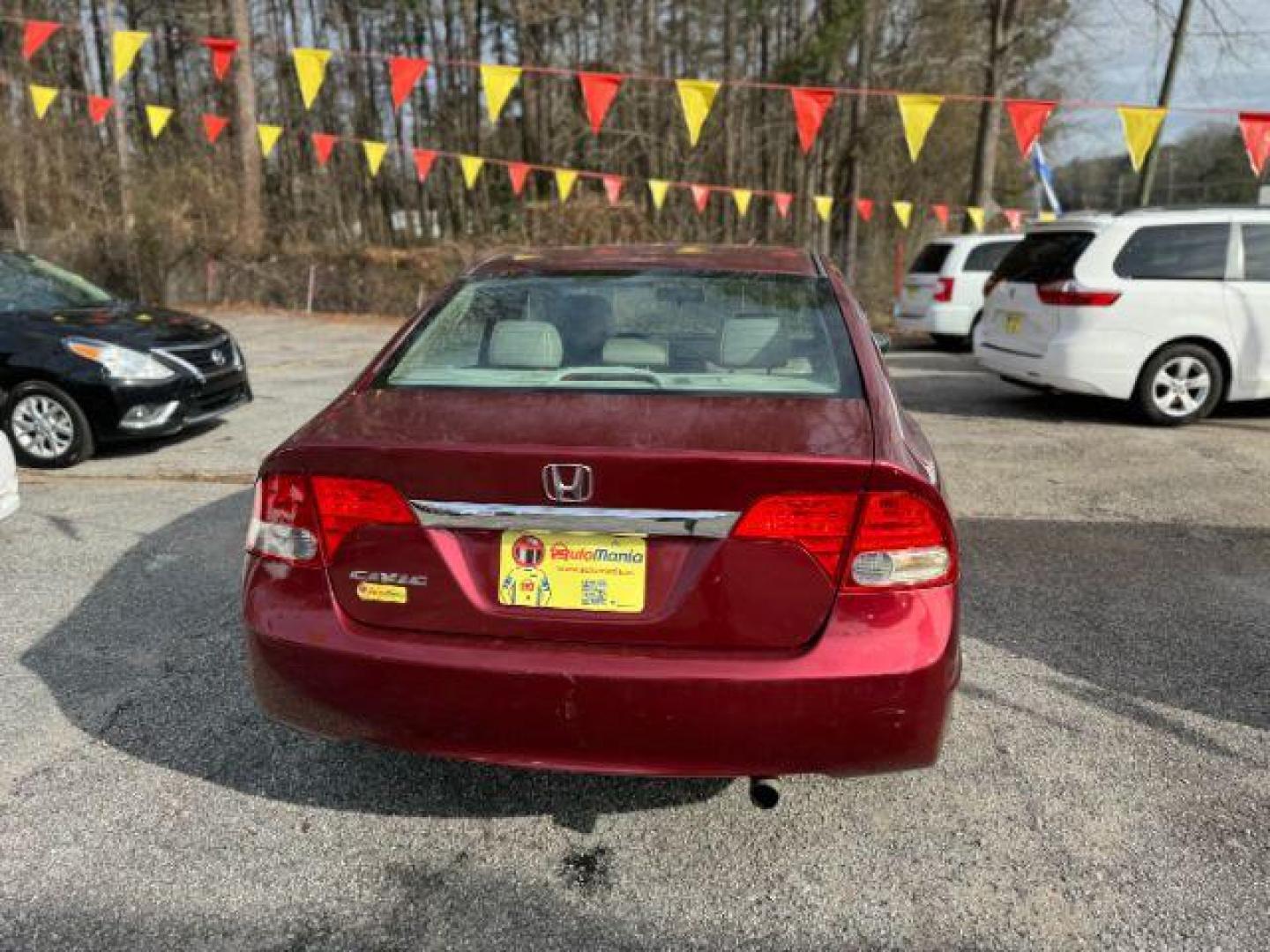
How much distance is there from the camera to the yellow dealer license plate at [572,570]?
7.00 feet

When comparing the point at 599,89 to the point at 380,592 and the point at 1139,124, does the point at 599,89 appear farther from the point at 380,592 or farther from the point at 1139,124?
the point at 380,592

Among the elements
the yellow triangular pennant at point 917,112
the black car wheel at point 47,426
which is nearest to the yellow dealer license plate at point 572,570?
the black car wheel at point 47,426

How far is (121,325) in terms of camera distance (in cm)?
703

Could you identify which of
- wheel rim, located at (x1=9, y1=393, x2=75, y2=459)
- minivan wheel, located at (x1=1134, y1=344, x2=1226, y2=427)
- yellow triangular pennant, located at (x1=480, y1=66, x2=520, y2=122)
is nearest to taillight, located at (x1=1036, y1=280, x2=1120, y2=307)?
minivan wheel, located at (x1=1134, y1=344, x2=1226, y2=427)

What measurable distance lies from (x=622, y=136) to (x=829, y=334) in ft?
79.8

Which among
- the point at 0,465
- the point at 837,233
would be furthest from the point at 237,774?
the point at 837,233

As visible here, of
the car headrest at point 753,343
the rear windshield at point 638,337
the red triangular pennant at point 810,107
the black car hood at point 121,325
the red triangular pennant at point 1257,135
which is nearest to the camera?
the rear windshield at point 638,337

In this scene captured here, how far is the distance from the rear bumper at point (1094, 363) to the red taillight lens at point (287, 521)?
7023mm

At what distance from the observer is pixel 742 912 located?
7.44 ft

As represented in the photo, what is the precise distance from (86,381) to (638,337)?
516cm

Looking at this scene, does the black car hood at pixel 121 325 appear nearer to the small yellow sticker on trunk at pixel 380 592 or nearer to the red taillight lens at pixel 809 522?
the small yellow sticker on trunk at pixel 380 592

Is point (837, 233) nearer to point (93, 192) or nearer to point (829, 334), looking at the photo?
point (93, 192)

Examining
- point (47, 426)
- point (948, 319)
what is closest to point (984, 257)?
point (948, 319)

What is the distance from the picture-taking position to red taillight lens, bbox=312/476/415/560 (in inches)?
87.4
